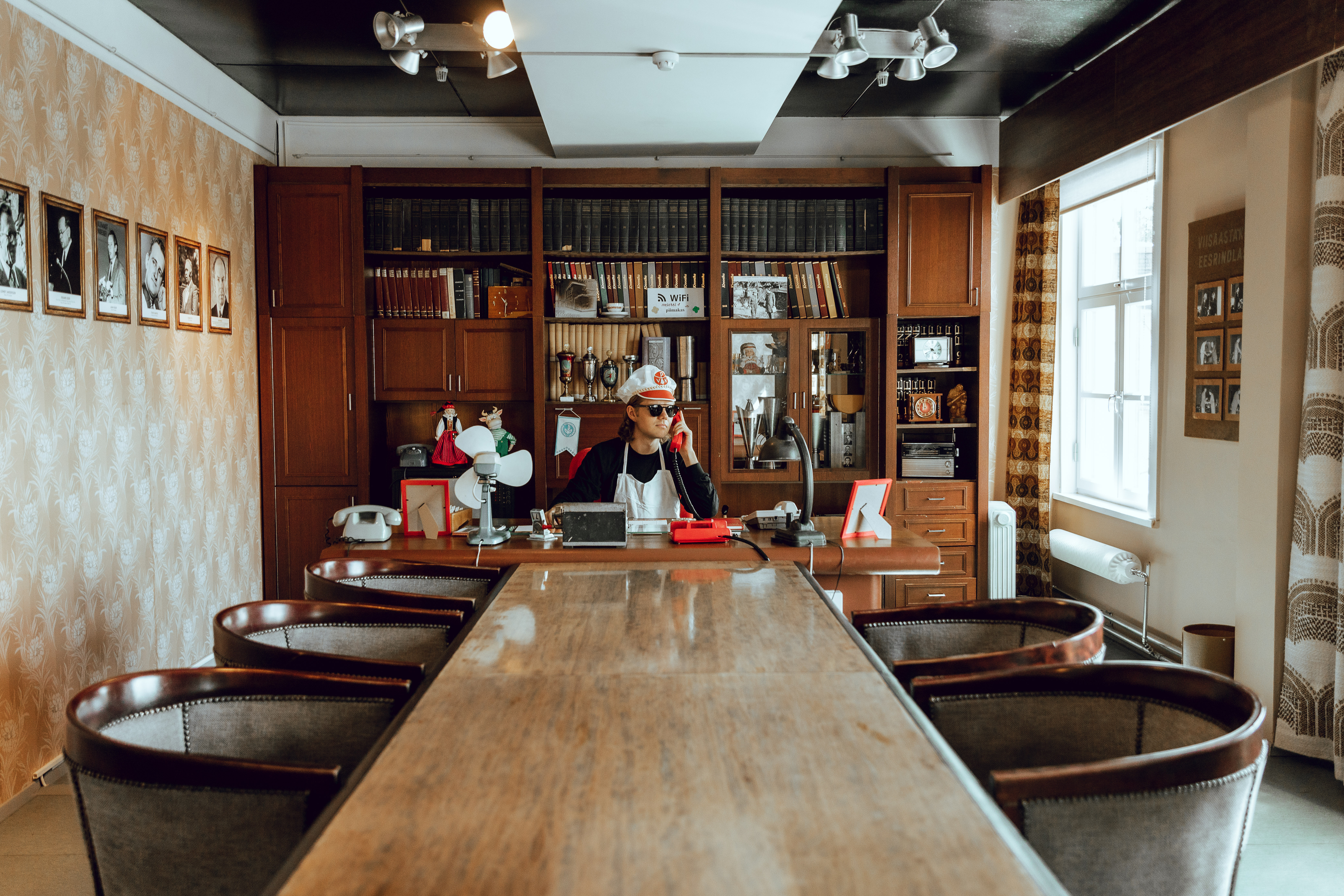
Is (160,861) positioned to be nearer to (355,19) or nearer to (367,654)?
(367,654)

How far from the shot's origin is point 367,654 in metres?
2.23

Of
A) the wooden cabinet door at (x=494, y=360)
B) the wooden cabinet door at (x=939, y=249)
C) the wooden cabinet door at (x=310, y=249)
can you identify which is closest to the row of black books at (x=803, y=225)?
the wooden cabinet door at (x=939, y=249)

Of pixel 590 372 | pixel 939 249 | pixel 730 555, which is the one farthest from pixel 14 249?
pixel 939 249

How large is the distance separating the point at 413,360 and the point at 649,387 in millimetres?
1926

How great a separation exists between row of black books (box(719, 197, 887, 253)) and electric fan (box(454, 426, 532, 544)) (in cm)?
235

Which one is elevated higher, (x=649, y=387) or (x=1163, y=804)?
(x=649, y=387)

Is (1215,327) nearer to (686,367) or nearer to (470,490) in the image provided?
(686,367)

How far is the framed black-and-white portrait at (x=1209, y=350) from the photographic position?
4180 mm

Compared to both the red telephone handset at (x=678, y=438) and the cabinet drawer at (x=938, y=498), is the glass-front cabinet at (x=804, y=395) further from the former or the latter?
the red telephone handset at (x=678, y=438)

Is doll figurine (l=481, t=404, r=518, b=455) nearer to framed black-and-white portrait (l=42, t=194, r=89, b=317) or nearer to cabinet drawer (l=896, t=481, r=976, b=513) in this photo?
framed black-and-white portrait (l=42, t=194, r=89, b=317)

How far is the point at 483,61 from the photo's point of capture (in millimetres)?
4438

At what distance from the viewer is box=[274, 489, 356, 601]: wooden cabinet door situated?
524 centimetres

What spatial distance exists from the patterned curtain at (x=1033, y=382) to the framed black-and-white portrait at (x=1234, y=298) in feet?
4.56

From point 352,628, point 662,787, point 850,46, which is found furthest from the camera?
point 850,46
